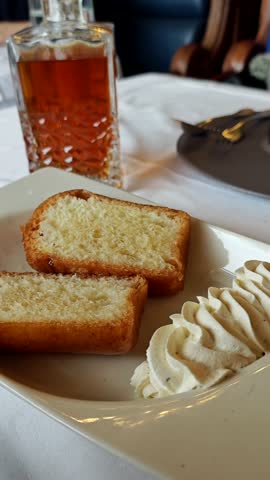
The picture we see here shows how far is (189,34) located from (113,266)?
2068mm

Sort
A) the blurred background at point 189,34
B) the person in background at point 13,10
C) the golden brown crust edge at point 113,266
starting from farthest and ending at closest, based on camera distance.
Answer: the person in background at point 13,10 → the blurred background at point 189,34 → the golden brown crust edge at point 113,266

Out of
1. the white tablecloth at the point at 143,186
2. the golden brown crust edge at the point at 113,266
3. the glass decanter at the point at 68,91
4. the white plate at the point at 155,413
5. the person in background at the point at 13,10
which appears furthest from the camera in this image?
the person in background at the point at 13,10

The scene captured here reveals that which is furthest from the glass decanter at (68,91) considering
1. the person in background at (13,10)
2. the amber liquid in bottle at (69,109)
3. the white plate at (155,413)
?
the person in background at (13,10)

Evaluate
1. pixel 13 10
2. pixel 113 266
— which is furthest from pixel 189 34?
pixel 113 266

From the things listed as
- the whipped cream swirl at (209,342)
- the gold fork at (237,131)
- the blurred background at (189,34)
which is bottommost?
the blurred background at (189,34)

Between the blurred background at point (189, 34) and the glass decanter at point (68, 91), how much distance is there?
915 mm

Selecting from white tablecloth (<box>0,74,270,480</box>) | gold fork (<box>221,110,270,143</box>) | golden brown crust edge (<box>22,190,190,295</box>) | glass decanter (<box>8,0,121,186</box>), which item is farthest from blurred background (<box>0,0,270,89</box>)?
golden brown crust edge (<box>22,190,190,295</box>)

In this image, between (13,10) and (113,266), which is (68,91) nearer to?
(113,266)

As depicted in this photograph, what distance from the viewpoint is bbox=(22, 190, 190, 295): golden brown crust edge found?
588 mm

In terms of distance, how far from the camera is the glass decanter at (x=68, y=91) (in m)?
0.83

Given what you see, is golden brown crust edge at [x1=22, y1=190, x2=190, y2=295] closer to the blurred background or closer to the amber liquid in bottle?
the amber liquid in bottle

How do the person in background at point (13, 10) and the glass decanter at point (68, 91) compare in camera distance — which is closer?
the glass decanter at point (68, 91)

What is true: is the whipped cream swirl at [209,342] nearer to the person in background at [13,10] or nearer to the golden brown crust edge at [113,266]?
the golden brown crust edge at [113,266]

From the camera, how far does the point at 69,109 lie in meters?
0.84
